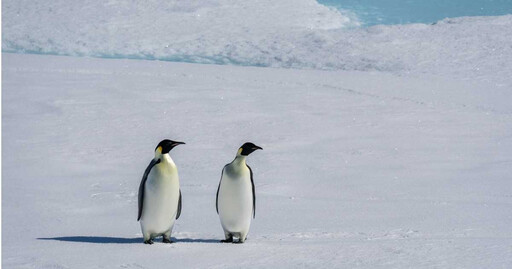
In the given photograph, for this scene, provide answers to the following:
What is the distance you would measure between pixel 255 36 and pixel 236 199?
8266mm

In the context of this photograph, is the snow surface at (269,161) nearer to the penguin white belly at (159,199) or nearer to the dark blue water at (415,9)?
the penguin white belly at (159,199)

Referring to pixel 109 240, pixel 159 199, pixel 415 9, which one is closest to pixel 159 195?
pixel 159 199

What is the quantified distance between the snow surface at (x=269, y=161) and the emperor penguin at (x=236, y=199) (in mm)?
96

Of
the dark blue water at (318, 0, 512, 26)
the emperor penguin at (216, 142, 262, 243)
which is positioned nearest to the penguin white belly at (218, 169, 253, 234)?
the emperor penguin at (216, 142, 262, 243)

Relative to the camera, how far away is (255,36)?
38.0 ft

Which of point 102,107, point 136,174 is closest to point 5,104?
point 102,107

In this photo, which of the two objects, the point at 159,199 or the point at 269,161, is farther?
the point at 269,161

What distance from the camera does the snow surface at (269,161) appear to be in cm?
310

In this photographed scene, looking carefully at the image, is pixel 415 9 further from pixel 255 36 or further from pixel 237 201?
pixel 237 201

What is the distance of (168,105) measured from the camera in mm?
7887

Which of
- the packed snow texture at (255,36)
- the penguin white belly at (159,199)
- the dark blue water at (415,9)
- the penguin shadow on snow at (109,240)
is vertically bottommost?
the penguin shadow on snow at (109,240)

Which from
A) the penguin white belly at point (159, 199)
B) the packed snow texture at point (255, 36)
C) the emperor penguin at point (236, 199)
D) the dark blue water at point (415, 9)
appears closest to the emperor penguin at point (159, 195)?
the penguin white belly at point (159, 199)

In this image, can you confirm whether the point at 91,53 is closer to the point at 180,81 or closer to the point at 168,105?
the point at 180,81

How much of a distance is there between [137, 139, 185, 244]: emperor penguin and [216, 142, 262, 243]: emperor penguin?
212 mm
